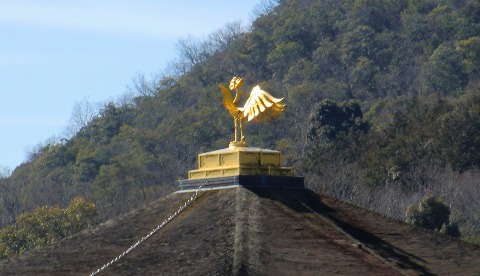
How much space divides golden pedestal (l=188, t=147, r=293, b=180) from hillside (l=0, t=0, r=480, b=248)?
101ft

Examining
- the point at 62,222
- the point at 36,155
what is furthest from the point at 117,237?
the point at 36,155

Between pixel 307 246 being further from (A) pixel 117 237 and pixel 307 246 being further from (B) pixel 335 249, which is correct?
(A) pixel 117 237

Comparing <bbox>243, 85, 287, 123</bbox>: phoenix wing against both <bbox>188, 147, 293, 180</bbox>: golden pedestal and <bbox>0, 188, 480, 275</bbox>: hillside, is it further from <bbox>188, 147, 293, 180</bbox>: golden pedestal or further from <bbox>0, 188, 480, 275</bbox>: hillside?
<bbox>0, 188, 480, 275</bbox>: hillside

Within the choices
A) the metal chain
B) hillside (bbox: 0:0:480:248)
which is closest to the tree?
hillside (bbox: 0:0:480:248)

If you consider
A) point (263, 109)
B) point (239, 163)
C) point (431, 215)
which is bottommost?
point (431, 215)

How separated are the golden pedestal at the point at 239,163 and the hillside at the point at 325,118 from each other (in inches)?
1217

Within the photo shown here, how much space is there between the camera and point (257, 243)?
83.8 ft

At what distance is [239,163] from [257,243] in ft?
9.36

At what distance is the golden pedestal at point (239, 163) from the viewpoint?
28125 millimetres

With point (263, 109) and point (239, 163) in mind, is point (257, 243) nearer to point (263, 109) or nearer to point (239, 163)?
point (239, 163)

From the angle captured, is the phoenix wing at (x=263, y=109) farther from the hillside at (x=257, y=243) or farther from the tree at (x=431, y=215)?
the tree at (x=431, y=215)

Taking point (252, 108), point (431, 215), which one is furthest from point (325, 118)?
point (252, 108)

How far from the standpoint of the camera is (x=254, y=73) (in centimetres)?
11888

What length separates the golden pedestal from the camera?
1107 inches
